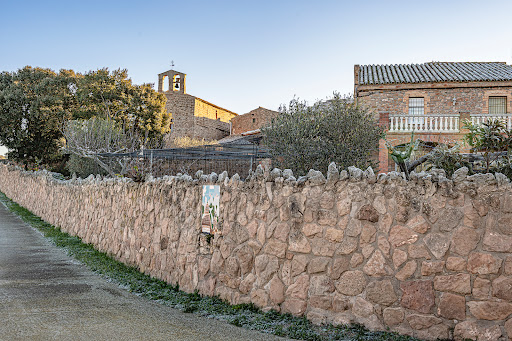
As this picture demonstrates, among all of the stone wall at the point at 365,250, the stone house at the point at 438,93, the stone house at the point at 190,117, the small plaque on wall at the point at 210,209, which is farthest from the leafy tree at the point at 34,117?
the stone wall at the point at 365,250

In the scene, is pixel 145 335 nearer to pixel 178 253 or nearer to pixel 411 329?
pixel 178 253

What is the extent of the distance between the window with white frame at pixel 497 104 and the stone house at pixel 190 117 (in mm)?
27646

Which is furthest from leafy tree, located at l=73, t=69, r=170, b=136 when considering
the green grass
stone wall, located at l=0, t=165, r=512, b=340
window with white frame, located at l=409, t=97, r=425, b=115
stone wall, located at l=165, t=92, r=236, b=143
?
stone wall, located at l=0, t=165, r=512, b=340

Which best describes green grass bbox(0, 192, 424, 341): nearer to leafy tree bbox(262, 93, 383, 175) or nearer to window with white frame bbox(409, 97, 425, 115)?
leafy tree bbox(262, 93, 383, 175)

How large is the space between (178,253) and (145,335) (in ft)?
8.26

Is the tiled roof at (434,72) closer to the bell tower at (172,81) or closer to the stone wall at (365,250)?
the stone wall at (365,250)

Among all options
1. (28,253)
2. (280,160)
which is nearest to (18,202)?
(28,253)

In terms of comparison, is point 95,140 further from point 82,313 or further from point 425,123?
point 82,313

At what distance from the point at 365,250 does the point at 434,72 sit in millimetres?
24655

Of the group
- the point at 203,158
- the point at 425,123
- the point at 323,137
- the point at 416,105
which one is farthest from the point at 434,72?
the point at 323,137

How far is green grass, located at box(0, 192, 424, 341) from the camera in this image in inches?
208

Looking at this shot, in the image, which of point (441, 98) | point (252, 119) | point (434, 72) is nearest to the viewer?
point (441, 98)

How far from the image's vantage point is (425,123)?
21469mm

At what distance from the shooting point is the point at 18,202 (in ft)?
85.5
